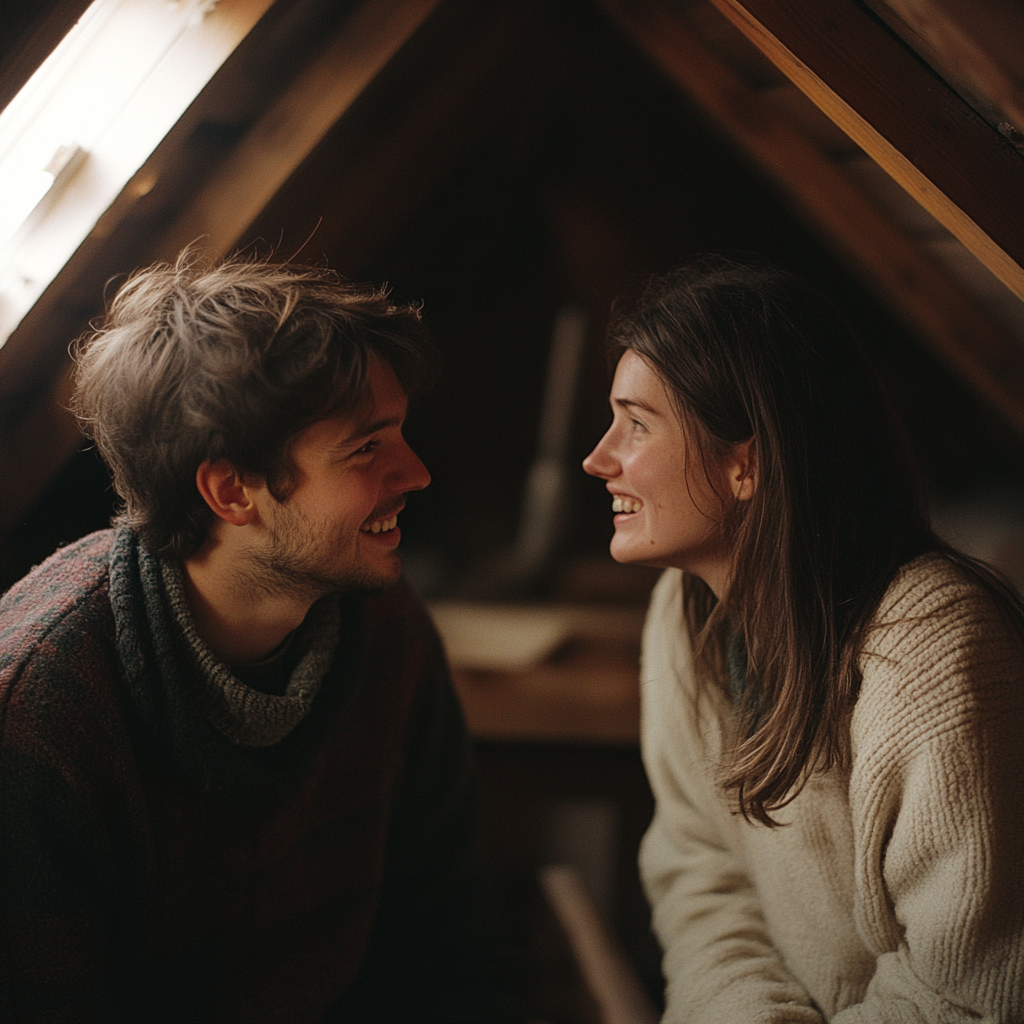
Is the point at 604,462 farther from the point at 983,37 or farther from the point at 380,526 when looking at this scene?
the point at 983,37

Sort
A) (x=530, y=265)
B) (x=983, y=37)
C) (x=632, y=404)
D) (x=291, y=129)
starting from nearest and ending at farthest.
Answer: (x=983, y=37), (x=632, y=404), (x=291, y=129), (x=530, y=265)

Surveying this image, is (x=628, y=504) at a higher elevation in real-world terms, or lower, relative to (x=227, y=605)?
higher

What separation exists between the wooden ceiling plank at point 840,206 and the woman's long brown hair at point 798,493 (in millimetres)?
712

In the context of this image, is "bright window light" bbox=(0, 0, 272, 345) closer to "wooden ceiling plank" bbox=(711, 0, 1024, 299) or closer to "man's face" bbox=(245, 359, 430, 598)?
"man's face" bbox=(245, 359, 430, 598)

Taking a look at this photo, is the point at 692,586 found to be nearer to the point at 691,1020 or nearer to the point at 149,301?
the point at 691,1020

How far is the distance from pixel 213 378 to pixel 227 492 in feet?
0.43

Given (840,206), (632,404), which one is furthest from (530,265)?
(632,404)

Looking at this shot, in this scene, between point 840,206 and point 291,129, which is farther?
point 840,206

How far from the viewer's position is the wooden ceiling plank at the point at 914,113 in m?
0.97

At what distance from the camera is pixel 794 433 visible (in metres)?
1.12

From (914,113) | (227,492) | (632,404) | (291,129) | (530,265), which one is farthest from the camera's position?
(530,265)

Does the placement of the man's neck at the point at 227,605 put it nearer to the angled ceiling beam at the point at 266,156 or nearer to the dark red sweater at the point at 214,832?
the dark red sweater at the point at 214,832

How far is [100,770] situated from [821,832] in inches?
32.7

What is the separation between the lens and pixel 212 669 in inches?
42.8
